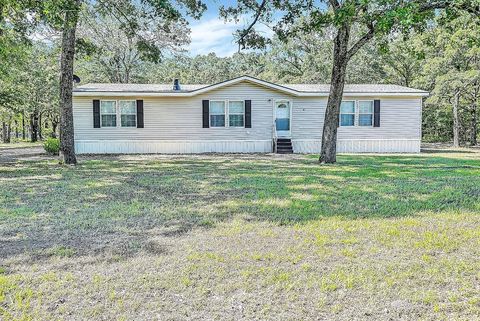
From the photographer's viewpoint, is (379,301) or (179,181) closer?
(379,301)

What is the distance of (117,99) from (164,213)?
11.7m

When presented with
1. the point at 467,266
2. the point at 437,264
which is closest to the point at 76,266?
the point at 437,264

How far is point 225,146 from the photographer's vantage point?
1630 cm

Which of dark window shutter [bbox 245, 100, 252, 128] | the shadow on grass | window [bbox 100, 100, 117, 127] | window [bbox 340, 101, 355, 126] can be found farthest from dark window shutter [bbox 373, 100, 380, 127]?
window [bbox 100, 100, 117, 127]

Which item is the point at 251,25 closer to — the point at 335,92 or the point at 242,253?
the point at 335,92

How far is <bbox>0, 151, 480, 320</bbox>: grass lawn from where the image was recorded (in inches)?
105

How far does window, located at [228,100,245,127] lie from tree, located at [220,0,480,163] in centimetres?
397

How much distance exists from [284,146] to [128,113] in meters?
6.81

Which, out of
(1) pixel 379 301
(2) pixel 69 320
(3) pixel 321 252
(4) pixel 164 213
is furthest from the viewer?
(4) pixel 164 213

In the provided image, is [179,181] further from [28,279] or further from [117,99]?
[117,99]

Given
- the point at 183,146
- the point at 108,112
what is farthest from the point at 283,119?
the point at 108,112

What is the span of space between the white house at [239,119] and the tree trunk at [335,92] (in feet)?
15.1

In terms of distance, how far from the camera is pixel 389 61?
1010 inches

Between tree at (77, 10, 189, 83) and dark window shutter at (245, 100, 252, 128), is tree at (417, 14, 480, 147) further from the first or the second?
tree at (77, 10, 189, 83)
